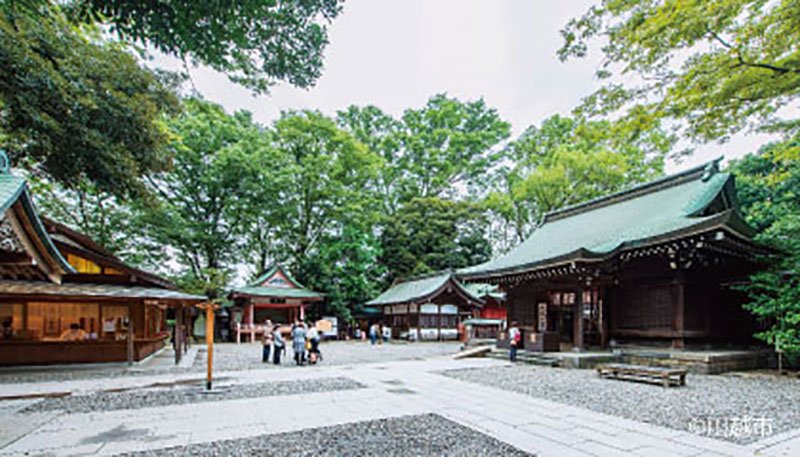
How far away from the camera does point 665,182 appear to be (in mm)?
Result: 15312

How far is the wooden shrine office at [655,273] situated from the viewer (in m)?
11.1

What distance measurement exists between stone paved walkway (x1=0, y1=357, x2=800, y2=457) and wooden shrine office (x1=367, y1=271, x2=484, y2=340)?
16.5 meters

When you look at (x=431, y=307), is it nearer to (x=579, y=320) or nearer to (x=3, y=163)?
(x=579, y=320)

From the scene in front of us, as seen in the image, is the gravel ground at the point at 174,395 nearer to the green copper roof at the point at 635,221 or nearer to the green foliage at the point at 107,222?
the green copper roof at the point at 635,221

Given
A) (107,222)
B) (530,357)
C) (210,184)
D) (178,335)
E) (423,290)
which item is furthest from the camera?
(423,290)

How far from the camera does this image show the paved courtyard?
458 centimetres

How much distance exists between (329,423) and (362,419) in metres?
0.49

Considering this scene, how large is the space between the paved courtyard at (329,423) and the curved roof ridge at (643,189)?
9.31 metres

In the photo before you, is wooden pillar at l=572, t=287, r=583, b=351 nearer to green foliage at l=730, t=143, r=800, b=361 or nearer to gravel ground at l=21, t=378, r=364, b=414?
green foliage at l=730, t=143, r=800, b=361

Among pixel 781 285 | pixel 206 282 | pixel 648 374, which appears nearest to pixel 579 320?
pixel 648 374

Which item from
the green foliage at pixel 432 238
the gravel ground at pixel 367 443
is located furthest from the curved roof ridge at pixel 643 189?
the gravel ground at pixel 367 443

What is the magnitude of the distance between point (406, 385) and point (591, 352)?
681 centimetres

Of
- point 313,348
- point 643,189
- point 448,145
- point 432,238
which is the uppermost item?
point 448,145

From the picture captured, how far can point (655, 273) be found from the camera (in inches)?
481
